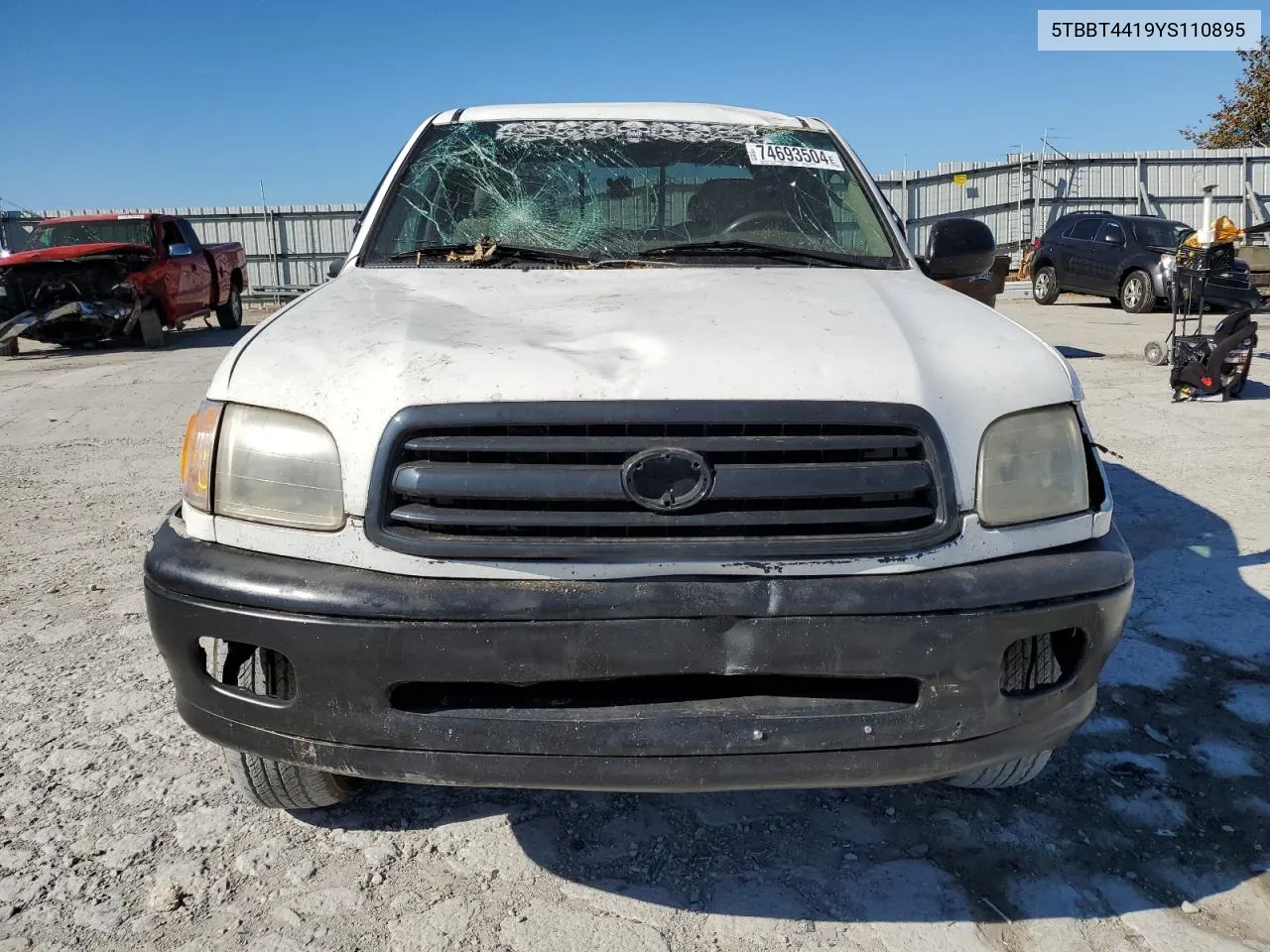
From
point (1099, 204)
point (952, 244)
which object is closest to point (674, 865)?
point (952, 244)

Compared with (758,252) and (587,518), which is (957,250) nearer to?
(758,252)

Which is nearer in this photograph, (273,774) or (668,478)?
(668,478)

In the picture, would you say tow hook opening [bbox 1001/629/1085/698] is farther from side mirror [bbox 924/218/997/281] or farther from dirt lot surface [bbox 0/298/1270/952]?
side mirror [bbox 924/218/997/281]

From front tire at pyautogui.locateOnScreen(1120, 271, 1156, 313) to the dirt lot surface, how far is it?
43.0 feet

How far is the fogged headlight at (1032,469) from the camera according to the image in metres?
2.00

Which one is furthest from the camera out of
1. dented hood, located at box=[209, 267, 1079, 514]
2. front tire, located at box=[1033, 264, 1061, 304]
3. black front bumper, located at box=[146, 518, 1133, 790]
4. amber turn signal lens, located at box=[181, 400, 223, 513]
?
front tire, located at box=[1033, 264, 1061, 304]

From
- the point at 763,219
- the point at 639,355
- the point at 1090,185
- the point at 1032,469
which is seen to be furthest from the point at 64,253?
the point at 1090,185

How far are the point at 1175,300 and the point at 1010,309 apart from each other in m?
9.17

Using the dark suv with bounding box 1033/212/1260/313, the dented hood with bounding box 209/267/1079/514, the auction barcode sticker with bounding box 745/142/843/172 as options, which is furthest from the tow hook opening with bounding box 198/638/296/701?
the dark suv with bounding box 1033/212/1260/313

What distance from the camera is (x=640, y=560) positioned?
74.0 inches

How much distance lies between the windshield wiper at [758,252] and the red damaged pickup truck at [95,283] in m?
9.89

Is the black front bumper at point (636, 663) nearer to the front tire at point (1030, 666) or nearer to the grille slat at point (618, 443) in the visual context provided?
the front tire at point (1030, 666)

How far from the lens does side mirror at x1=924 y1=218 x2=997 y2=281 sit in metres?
3.32

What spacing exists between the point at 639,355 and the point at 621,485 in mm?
316
